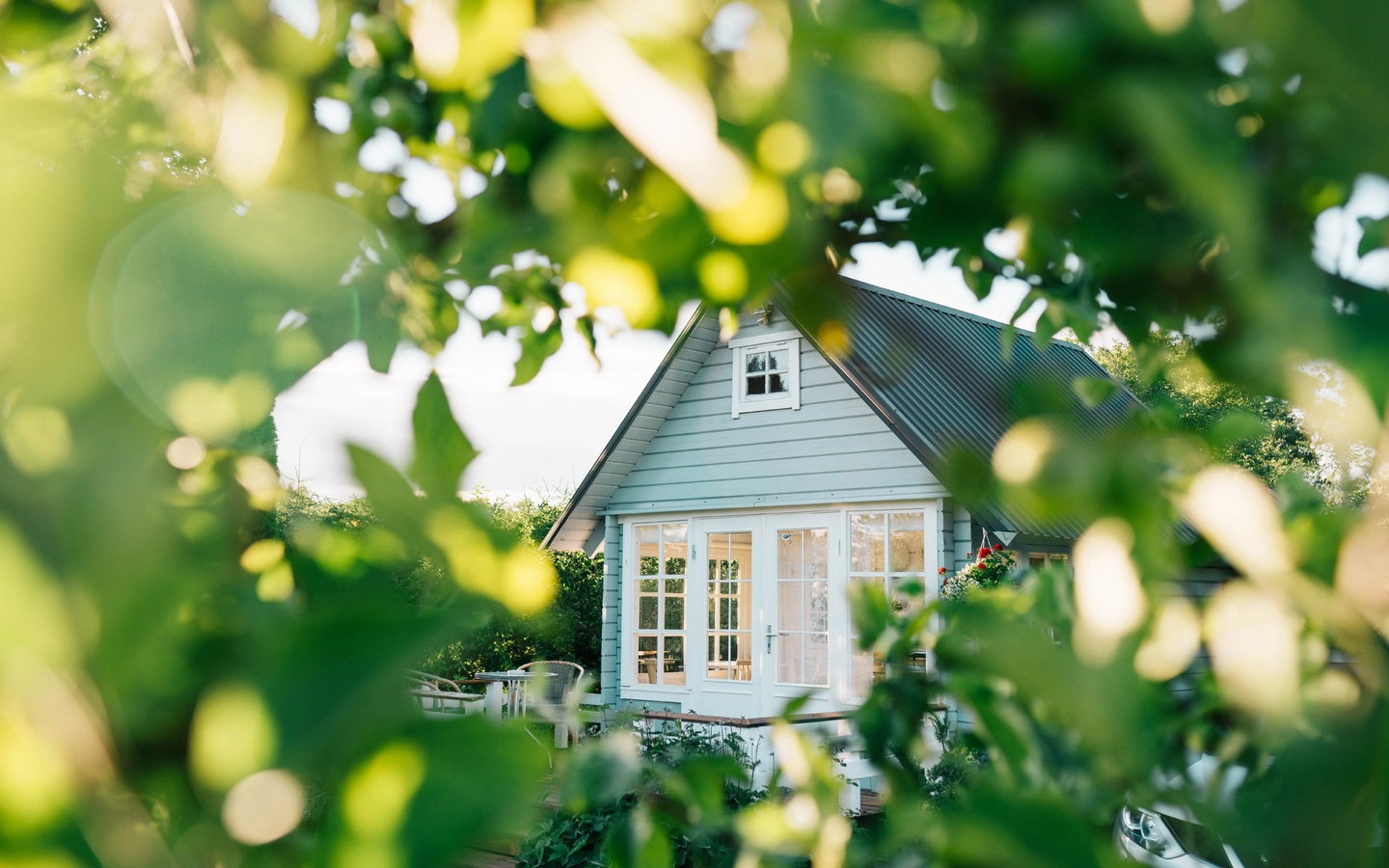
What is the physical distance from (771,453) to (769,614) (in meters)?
1.69

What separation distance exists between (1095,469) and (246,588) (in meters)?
0.33

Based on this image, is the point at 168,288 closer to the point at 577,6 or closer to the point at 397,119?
the point at 577,6

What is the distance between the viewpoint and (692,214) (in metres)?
0.39

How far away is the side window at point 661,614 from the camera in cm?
1103

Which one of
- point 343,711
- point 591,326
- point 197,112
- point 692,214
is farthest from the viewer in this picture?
point 591,326

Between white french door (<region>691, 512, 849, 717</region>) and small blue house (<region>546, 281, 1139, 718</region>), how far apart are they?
0.02 metres

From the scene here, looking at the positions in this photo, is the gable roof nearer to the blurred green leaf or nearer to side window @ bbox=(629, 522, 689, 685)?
side window @ bbox=(629, 522, 689, 685)

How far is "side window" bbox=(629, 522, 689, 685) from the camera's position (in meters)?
11.0

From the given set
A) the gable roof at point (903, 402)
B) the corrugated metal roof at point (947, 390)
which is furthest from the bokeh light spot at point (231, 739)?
the gable roof at point (903, 402)

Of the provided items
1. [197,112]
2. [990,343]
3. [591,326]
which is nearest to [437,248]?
[197,112]

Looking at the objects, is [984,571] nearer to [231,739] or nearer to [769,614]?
[769,614]

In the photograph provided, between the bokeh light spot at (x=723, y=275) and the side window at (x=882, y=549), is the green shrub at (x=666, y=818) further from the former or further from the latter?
the side window at (x=882, y=549)

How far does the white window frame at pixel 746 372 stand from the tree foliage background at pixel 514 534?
967 cm

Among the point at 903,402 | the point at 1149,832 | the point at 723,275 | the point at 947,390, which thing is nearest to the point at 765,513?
the point at 903,402
